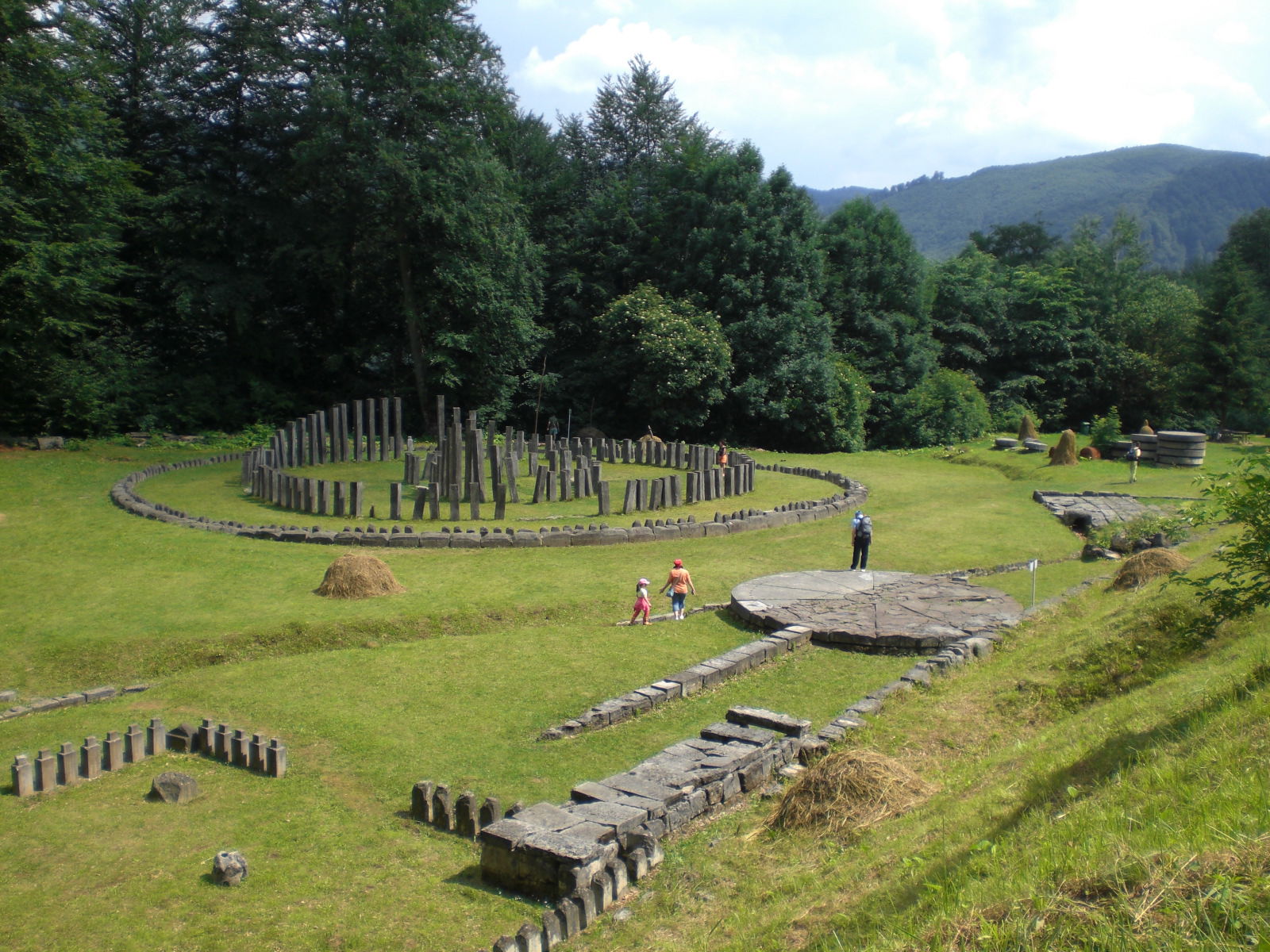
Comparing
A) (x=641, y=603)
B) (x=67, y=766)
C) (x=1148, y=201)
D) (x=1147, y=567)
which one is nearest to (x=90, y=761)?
(x=67, y=766)

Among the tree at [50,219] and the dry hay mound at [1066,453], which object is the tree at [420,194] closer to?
the tree at [50,219]

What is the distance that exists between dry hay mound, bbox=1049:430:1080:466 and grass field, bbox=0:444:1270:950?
1300cm

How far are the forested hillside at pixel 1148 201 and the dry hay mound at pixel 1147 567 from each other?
402 feet

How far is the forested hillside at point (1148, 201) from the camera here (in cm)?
14788

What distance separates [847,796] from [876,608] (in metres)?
6.74

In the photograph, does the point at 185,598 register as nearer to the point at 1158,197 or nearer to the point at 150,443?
the point at 150,443

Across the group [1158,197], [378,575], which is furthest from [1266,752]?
[1158,197]

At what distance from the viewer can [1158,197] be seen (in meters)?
160

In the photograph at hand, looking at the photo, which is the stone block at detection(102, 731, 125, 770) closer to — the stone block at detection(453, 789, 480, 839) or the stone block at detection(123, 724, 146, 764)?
the stone block at detection(123, 724, 146, 764)

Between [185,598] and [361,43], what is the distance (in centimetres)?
2646

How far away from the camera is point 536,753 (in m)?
9.05

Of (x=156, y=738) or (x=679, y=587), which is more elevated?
(x=679, y=587)

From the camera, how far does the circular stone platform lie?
12.2 meters

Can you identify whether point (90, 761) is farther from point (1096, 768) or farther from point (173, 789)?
point (1096, 768)
